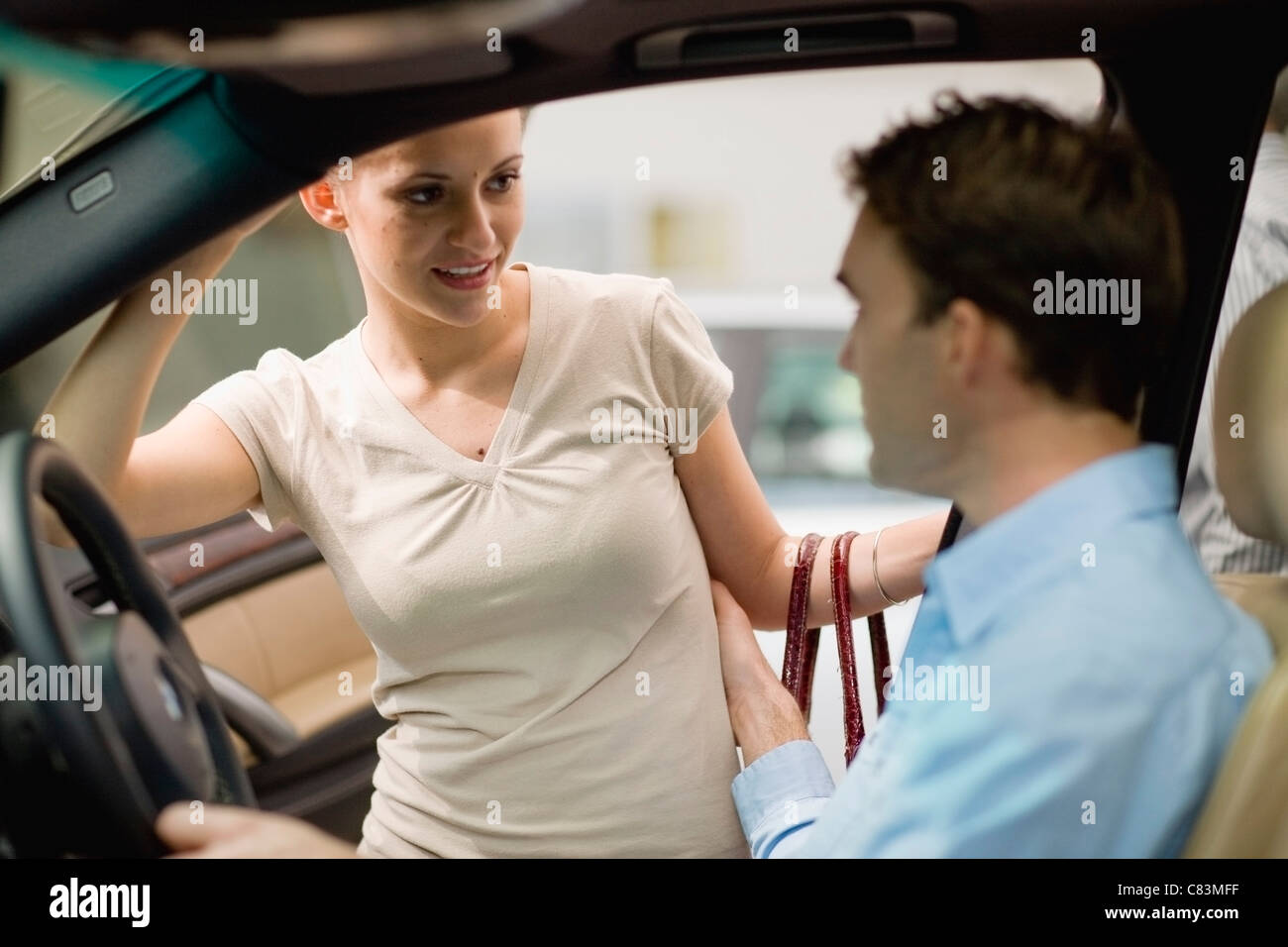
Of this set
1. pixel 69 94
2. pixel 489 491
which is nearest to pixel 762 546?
pixel 489 491

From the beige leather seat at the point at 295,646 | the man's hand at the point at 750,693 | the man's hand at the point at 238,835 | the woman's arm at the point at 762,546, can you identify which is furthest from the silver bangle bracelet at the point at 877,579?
the beige leather seat at the point at 295,646

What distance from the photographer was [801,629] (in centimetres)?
165

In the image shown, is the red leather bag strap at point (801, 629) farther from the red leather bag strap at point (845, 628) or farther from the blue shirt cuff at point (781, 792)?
the blue shirt cuff at point (781, 792)

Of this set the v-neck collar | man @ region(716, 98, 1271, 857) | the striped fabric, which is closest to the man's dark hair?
man @ region(716, 98, 1271, 857)

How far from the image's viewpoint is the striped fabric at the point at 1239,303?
1357 mm

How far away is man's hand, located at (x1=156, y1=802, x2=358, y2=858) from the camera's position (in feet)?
3.98

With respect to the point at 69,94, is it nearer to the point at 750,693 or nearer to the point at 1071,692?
the point at 750,693

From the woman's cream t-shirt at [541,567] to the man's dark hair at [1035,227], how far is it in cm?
38

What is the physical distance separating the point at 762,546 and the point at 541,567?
33cm

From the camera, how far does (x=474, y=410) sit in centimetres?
150

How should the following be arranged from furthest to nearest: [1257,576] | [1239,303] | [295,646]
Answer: [295,646] → [1239,303] → [1257,576]
